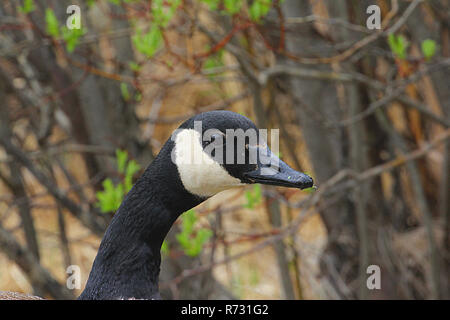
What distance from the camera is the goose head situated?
170 cm

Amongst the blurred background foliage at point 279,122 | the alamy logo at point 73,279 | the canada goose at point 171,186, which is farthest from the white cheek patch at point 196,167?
the alamy logo at point 73,279

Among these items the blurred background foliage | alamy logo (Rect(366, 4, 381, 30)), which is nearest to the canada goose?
the blurred background foliage

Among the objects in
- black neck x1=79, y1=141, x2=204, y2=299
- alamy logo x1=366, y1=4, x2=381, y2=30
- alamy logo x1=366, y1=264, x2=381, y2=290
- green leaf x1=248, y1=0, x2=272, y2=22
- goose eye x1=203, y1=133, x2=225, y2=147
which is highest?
alamy logo x1=366, y1=4, x2=381, y2=30

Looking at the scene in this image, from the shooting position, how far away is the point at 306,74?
9.45 ft

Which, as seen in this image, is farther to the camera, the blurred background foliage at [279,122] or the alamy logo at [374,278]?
the alamy logo at [374,278]

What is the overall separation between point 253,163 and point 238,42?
1.45 m

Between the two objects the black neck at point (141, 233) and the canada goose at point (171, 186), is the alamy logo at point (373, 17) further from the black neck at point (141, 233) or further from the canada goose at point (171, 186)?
the black neck at point (141, 233)

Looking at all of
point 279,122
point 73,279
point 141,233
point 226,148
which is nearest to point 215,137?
point 226,148

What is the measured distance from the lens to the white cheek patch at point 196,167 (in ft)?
5.69

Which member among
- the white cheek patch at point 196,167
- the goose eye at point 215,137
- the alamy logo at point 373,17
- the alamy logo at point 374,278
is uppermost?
the alamy logo at point 373,17

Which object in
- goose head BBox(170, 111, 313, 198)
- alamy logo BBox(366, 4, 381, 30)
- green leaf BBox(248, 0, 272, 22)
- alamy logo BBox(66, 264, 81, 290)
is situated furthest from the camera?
alamy logo BBox(66, 264, 81, 290)

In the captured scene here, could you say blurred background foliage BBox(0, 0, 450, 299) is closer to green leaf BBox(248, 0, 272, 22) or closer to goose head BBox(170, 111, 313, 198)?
green leaf BBox(248, 0, 272, 22)

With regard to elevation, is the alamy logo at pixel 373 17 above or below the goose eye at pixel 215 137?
above

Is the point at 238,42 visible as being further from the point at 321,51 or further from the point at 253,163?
the point at 253,163
